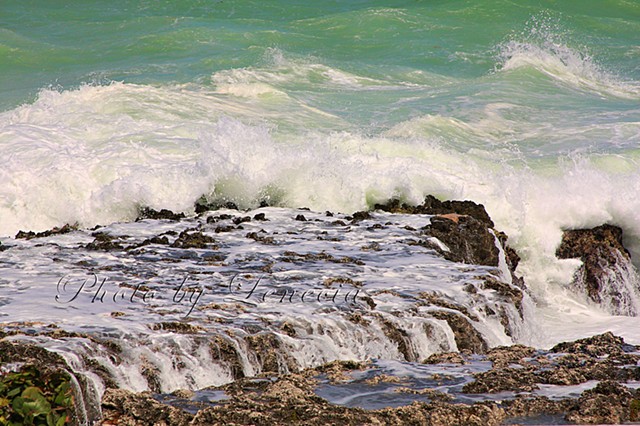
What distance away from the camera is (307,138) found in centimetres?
1435

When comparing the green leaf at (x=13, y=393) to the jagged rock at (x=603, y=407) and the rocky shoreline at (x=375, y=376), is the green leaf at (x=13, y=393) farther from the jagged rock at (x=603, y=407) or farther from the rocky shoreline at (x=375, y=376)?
the jagged rock at (x=603, y=407)

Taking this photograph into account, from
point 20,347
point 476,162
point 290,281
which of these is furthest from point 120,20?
point 20,347

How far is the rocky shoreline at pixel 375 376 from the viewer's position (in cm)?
493

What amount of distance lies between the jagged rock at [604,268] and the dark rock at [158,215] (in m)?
4.66

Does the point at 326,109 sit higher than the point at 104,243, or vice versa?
the point at 104,243

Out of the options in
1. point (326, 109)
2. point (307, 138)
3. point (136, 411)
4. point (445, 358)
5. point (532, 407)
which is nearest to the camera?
point (136, 411)

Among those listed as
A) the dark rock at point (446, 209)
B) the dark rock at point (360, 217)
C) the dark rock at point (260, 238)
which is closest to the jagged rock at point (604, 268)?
the dark rock at point (446, 209)

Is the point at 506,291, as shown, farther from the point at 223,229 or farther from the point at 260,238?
the point at 223,229

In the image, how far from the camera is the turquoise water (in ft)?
38.0

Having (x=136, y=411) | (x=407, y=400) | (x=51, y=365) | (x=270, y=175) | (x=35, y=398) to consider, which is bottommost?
(x=270, y=175)

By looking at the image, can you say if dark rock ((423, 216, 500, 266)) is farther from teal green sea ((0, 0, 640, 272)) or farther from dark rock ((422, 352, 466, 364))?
dark rock ((422, 352, 466, 364))

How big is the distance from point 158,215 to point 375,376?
200 inches

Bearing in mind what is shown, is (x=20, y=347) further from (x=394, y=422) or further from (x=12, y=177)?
(x=12, y=177)

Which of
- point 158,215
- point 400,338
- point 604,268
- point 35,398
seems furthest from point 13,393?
point 604,268
